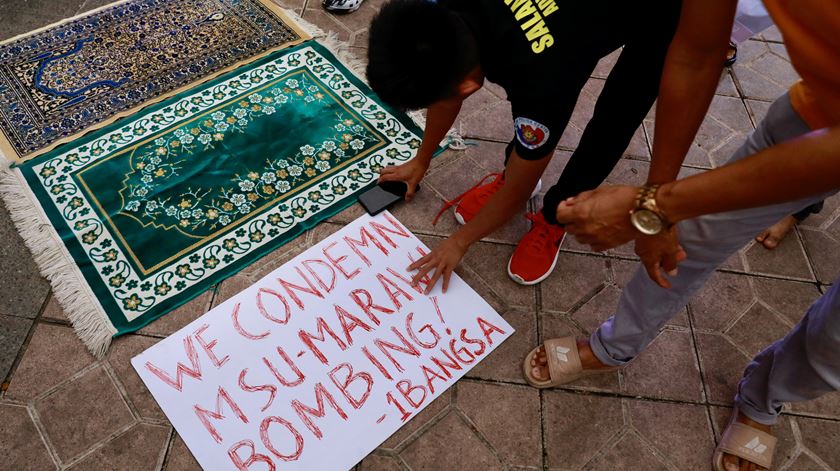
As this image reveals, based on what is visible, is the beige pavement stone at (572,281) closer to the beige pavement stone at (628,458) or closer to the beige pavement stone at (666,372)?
the beige pavement stone at (666,372)

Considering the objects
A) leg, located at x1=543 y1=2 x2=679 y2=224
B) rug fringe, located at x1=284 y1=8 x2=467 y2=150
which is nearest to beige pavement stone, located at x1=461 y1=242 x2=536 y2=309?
leg, located at x1=543 y1=2 x2=679 y2=224

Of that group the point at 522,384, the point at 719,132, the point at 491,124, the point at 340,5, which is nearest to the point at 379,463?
the point at 522,384

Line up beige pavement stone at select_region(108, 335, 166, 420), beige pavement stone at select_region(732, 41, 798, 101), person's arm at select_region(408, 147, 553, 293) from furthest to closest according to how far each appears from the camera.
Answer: beige pavement stone at select_region(732, 41, 798, 101) → beige pavement stone at select_region(108, 335, 166, 420) → person's arm at select_region(408, 147, 553, 293)

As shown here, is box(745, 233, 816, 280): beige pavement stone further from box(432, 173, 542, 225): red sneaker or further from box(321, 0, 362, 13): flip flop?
box(321, 0, 362, 13): flip flop

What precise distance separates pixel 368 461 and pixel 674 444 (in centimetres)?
74

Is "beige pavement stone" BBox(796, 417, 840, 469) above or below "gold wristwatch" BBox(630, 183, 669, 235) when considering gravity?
below

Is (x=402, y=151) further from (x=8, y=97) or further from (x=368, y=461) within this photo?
(x=8, y=97)

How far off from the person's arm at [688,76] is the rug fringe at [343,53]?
38.1 inches

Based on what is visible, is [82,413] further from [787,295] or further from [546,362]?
[787,295]

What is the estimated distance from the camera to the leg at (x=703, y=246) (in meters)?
0.77

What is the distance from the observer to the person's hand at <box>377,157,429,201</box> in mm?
1531

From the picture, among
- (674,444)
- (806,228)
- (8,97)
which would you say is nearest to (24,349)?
(8,97)

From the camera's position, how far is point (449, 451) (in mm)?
1165

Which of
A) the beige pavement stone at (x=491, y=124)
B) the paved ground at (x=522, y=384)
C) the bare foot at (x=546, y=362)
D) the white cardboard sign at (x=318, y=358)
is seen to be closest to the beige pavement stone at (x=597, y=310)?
the paved ground at (x=522, y=384)
